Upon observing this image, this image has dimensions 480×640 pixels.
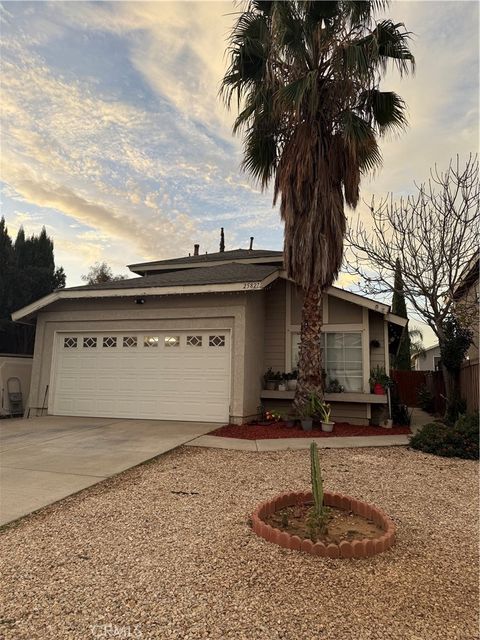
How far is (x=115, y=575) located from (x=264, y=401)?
25.5ft

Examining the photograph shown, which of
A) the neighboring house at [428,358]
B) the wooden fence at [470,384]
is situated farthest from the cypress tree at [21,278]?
the neighboring house at [428,358]

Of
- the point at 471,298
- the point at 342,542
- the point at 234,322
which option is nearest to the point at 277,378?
the point at 234,322

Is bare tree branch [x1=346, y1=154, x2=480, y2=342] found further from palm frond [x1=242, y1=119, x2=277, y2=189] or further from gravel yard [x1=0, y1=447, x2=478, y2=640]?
gravel yard [x1=0, y1=447, x2=478, y2=640]

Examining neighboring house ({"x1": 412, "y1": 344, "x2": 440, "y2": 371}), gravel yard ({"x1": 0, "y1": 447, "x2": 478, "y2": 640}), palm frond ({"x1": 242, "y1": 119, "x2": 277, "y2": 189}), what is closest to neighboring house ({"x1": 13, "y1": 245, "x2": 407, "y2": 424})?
palm frond ({"x1": 242, "y1": 119, "x2": 277, "y2": 189})

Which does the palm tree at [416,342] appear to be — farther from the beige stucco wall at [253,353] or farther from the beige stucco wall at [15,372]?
the beige stucco wall at [15,372]

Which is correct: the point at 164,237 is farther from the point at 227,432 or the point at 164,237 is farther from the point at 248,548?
the point at 248,548

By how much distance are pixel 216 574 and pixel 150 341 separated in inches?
321

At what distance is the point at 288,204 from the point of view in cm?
918

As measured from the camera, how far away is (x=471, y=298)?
11820mm

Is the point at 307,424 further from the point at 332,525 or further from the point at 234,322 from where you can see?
the point at 332,525

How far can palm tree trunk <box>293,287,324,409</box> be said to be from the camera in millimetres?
9109

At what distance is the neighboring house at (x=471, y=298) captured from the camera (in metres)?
9.43

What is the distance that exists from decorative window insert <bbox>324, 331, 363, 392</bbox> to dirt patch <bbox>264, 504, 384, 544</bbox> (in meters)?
6.40

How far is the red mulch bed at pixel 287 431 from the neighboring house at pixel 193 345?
55cm
